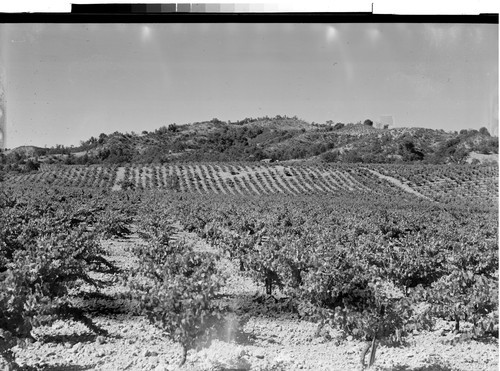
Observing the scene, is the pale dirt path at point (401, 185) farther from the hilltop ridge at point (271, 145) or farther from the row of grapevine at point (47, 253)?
the row of grapevine at point (47, 253)

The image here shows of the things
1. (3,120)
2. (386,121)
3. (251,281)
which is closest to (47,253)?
(3,120)

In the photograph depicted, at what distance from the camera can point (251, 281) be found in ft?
24.4

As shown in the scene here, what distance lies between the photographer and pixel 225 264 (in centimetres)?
831

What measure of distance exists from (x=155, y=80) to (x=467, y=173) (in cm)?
590

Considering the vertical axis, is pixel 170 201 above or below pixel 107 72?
below

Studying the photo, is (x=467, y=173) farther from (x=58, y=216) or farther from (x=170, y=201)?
(x=58, y=216)

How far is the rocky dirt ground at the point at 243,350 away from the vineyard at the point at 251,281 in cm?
2

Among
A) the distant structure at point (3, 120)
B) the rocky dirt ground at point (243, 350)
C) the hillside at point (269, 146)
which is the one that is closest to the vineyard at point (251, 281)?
the rocky dirt ground at point (243, 350)

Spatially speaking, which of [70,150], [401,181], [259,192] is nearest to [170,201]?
[259,192]

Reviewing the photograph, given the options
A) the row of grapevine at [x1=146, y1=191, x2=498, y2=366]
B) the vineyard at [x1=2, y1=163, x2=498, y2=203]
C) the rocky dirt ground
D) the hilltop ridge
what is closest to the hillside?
the hilltop ridge

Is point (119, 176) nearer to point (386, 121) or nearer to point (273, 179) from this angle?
point (273, 179)

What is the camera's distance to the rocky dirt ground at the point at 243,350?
191 inches

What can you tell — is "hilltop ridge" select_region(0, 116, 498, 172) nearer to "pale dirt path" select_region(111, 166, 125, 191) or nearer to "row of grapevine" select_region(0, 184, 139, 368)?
"pale dirt path" select_region(111, 166, 125, 191)

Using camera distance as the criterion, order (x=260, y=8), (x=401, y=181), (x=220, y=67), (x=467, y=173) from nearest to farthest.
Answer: (x=260, y=8) < (x=220, y=67) < (x=467, y=173) < (x=401, y=181)
